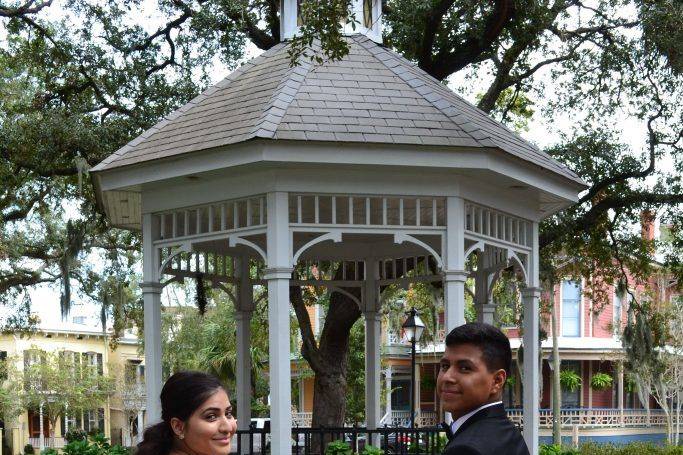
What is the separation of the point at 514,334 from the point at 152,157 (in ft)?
117

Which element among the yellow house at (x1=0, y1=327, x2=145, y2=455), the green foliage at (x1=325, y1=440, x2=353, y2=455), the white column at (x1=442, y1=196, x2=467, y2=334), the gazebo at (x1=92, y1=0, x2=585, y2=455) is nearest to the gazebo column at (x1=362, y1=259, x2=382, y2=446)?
the gazebo at (x1=92, y1=0, x2=585, y2=455)

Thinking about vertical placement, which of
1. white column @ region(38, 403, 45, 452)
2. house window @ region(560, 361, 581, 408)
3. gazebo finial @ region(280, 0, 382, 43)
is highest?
gazebo finial @ region(280, 0, 382, 43)

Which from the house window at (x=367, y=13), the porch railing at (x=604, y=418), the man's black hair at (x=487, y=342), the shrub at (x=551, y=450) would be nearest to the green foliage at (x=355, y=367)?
the porch railing at (x=604, y=418)

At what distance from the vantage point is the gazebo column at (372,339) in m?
15.0

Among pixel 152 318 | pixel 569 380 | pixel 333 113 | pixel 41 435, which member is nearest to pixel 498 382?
pixel 333 113

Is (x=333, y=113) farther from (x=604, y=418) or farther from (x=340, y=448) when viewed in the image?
(x=604, y=418)

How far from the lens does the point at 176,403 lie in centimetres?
393

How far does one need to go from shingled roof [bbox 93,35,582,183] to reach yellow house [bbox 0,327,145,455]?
4263cm

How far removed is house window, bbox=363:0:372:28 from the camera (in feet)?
43.8

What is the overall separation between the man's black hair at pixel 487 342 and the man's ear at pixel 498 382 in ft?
0.06

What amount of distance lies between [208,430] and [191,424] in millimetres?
67

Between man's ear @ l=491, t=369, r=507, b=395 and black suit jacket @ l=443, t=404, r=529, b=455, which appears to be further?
man's ear @ l=491, t=369, r=507, b=395

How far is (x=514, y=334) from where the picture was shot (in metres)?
45.0

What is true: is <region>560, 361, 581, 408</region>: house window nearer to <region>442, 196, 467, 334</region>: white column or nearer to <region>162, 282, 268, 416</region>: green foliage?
<region>162, 282, 268, 416</region>: green foliage
